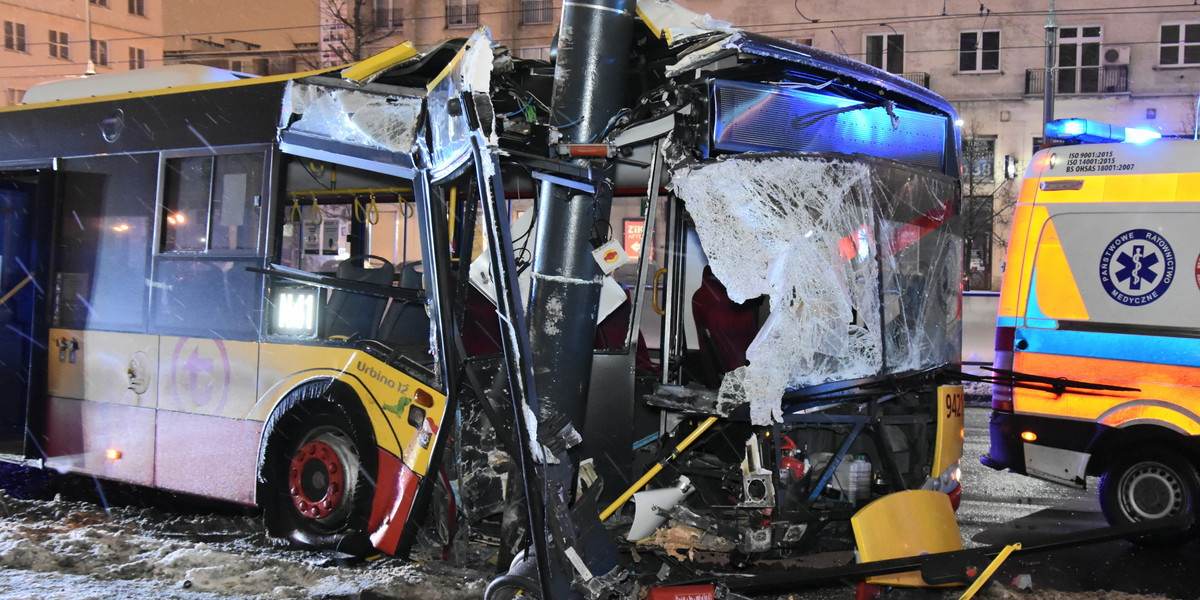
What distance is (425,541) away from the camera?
5586 mm

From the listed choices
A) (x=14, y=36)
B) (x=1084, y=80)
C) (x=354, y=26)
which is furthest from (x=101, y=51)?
(x=1084, y=80)

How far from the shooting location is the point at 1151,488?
23.2 feet

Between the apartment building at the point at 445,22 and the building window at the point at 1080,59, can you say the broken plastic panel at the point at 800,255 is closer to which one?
the apartment building at the point at 445,22

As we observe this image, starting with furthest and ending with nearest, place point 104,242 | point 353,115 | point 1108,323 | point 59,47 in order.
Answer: point 59,47 < point 1108,323 < point 104,242 < point 353,115

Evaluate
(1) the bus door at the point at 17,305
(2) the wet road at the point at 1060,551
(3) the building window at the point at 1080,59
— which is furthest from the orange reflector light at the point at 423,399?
(3) the building window at the point at 1080,59

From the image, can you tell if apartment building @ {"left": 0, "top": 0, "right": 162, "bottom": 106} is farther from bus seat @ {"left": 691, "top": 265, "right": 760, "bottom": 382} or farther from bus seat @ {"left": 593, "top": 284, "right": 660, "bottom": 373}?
bus seat @ {"left": 691, "top": 265, "right": 760, "bottom": 382}

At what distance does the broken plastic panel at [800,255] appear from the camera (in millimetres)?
4949

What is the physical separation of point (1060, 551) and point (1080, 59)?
26.5 metres

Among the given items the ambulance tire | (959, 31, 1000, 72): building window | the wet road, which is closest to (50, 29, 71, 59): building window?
(959, 31, 1000, 72): building window

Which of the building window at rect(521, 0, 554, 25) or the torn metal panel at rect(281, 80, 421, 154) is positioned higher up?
the building window at rect(521, 0, 554, 25)

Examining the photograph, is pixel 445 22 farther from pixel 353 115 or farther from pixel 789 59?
pixel 789 59

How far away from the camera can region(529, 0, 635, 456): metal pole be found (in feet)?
16.6

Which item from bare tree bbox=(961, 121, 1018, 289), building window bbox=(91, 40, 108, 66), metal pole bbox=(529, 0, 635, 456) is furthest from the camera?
building window bbox=(91, 40, 108, 66)

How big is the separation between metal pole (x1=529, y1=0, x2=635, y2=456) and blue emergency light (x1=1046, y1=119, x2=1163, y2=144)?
4.54m
